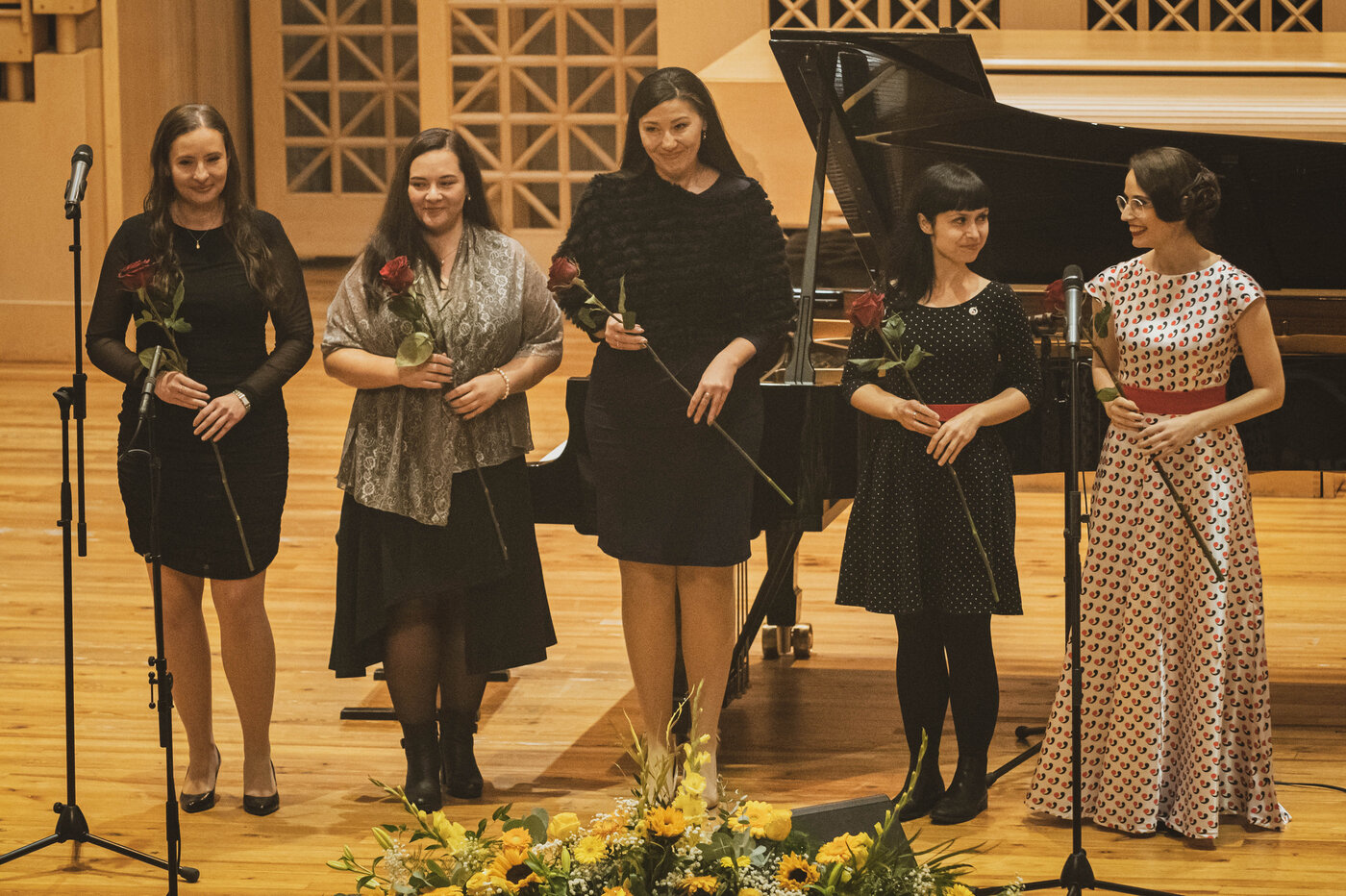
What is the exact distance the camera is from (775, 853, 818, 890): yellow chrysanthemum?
5.44 feet

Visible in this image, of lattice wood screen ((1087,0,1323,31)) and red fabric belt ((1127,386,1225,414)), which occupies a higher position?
lattice wood screen ((1087,0,1323,31))

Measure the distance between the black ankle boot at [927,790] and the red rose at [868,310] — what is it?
3.11ft

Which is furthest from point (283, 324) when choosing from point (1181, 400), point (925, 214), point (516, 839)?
point (516, 839)

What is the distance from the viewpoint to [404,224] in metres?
3.46

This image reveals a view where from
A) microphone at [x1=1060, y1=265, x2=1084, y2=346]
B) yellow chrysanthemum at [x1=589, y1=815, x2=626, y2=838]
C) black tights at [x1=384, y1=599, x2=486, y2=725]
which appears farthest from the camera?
black tights at [x1=384, y1=599, x2=486, y2=725]

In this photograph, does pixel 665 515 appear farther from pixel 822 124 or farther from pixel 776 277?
pixel 822 124

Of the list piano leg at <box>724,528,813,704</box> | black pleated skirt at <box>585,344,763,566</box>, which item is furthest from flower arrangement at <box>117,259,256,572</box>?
piano leg at <box>724,528,813,704</box>

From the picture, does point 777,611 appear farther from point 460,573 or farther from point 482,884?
point 482,884

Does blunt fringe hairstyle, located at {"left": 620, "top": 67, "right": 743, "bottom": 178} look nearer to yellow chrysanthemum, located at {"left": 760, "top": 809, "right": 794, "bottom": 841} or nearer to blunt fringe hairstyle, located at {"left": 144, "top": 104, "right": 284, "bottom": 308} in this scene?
blunt fringe hairstyle, located at {"left": 144, "top": 104, "right": 284, "bottom": 308}

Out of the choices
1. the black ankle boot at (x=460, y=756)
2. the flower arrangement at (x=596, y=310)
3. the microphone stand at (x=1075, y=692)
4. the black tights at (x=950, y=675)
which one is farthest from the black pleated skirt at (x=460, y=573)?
the microphone stand at (x=1075, y=692)

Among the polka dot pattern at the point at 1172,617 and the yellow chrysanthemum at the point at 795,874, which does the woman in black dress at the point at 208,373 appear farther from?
the yellow chrysanthemum at the point at 795,874

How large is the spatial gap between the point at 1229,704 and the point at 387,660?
174 cm

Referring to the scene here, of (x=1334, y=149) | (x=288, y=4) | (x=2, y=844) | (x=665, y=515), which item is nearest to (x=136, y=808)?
(x=2, y=844)

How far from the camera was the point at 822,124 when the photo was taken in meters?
3.77
